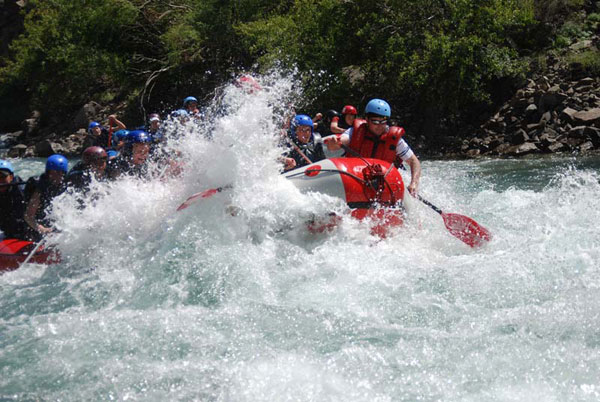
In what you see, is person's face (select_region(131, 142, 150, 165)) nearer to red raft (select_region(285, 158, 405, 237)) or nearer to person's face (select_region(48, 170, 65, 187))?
person's face (select_region(48, 170, 65, 187))

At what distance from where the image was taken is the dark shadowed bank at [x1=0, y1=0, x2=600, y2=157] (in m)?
14.3

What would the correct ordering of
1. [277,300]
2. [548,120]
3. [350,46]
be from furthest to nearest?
1. [350,46]
2. [548,120]
3. [277,300]

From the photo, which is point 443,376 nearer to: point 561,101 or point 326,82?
point 561,101

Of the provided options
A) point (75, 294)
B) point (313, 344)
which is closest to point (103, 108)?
point (75, 294)

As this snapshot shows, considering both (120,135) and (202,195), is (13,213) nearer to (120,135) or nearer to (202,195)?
(202,195)

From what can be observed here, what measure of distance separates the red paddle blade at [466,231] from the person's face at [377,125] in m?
1.20

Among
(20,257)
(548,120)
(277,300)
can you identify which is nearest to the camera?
(277,300)

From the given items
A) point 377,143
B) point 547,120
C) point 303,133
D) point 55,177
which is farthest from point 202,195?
point 547,120

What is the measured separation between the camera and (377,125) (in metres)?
6.25

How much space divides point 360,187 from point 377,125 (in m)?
1.02

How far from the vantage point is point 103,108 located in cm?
2558

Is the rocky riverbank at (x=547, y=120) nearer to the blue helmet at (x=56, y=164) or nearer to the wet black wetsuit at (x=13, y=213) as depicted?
the blue helmet at (x=56, y=164)

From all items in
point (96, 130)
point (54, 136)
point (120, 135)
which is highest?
point (120, 135)

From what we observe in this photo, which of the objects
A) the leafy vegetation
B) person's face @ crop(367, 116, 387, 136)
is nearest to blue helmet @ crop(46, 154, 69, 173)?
person's face @ crop(367, 116, 387, 136)
